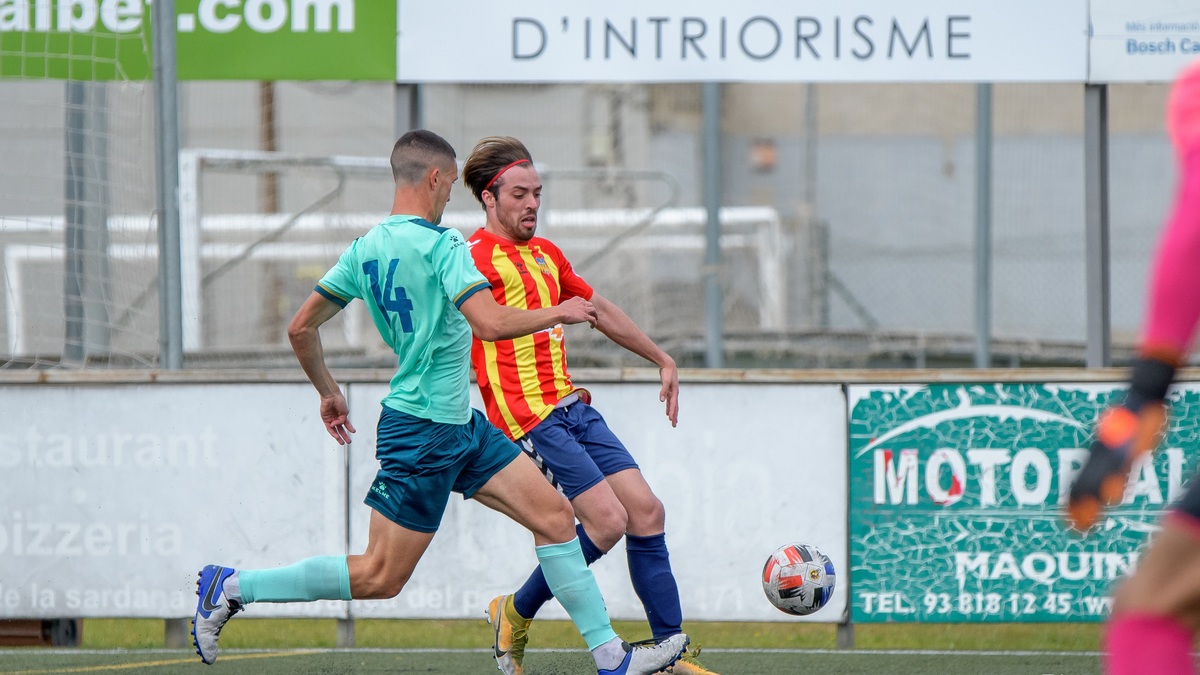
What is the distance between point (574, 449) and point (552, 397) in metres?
0.24

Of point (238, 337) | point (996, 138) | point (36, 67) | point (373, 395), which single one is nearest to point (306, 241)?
point (238, 337)

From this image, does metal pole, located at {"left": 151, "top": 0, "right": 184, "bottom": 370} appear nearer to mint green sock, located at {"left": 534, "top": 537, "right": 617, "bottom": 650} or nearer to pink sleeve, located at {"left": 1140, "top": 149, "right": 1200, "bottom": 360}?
mint green sock, located at {"left": 534, "top": 537, "right": 617, "bottom": 650}

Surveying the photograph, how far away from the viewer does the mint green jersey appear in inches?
187

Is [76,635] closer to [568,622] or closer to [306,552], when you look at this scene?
[306,552]

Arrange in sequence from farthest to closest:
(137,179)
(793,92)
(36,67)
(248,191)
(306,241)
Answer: (793,92) < (248,191) < (306,241) < (137,179) < (36,67)

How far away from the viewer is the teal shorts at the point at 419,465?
484cm

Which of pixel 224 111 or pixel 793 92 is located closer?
pixel 224 111

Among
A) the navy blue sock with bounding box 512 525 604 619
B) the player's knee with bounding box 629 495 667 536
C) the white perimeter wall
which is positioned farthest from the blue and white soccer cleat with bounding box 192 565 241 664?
the white perimeter wall

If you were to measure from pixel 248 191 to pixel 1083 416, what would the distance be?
11.4 metres

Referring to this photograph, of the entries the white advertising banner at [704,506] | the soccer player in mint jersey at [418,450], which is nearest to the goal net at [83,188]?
the white advertising banner at [704,506]

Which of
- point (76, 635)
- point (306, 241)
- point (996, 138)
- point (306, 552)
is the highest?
point (996, 138)

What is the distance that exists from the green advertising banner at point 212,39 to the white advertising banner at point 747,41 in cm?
21

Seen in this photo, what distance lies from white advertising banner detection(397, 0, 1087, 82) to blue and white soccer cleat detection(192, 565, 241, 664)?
3442mm

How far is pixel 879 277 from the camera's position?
17906mm
